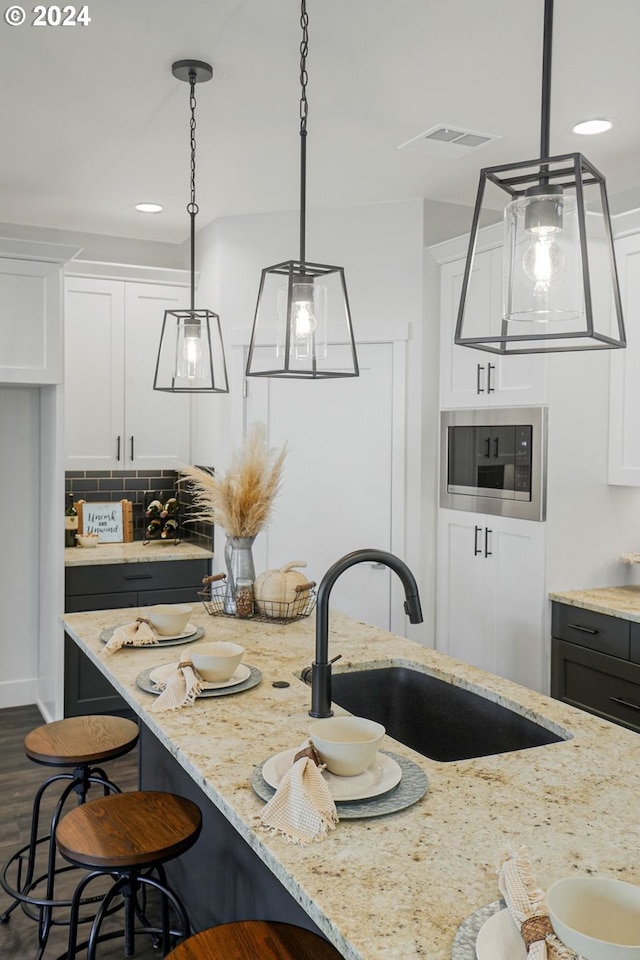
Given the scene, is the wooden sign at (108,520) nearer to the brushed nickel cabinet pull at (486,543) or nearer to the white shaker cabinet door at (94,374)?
the white shaker cabinet door at (94,374)

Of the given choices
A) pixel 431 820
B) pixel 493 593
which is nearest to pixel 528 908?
pixel 431 820

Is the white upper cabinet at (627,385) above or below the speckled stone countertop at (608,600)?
above

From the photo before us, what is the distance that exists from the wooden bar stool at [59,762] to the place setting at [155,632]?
307mm

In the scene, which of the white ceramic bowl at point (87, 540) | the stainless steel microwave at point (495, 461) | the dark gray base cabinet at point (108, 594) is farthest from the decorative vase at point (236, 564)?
the white ceramic bowl at point (87, 540)

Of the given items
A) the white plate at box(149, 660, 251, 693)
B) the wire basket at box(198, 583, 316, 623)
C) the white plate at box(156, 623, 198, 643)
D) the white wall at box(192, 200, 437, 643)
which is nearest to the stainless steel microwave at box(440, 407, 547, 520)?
the white wall at box(192, 200, 437, 643)

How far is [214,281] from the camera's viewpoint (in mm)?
4719

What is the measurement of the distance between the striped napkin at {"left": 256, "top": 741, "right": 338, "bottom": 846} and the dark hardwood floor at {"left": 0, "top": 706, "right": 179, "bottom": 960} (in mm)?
1467

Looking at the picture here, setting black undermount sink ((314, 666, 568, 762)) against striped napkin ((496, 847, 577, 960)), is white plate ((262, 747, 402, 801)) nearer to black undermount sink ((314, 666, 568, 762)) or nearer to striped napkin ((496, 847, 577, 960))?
striped napkin ((496, 847, 577, 960))

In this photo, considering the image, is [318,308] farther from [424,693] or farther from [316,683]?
[424,693]

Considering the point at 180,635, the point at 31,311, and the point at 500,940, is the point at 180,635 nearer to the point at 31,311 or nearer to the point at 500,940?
the point at 500,940


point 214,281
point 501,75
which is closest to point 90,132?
point 214,281

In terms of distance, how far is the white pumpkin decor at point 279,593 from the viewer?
2883 mm

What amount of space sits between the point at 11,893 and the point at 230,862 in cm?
91

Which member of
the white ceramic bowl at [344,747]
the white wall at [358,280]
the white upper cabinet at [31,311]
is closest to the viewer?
the white ceramic bowl at [344,747]
